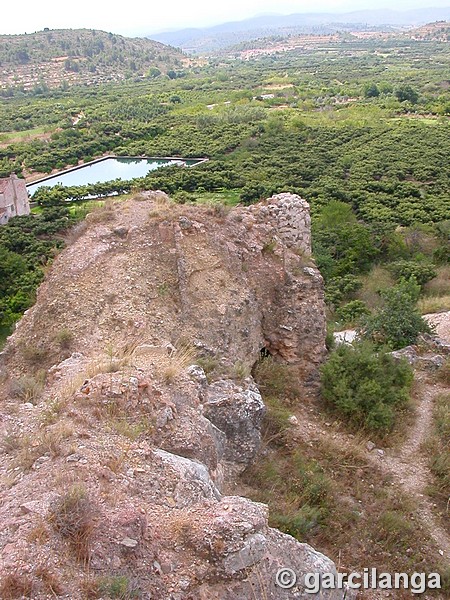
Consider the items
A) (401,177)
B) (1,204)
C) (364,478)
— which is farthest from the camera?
(401,177)

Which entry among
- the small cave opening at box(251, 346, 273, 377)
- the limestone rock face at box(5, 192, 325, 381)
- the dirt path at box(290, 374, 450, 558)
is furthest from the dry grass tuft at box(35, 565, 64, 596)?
the small cave opening at box(251, 346, 273, 377)

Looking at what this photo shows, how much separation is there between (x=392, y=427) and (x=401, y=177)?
1423 inches

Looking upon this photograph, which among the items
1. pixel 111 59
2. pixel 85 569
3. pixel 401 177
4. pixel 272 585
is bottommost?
pixel 401 177

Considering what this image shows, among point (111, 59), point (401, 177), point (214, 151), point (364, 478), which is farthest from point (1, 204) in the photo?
point (111, 59)

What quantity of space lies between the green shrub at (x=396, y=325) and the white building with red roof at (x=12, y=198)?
27867mm

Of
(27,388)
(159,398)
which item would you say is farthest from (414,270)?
(27,388)

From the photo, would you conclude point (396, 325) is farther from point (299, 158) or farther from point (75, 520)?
→ point (299, 158)

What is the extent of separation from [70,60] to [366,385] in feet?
497

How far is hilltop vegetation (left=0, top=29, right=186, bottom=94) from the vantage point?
12925cm

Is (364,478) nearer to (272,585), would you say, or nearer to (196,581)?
(272,585)

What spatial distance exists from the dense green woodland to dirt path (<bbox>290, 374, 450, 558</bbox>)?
7734mm

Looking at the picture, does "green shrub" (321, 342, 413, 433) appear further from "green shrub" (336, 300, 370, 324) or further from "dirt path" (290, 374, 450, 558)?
"green shrub" (336, 300, 370, 324)

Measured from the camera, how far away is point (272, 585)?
16.9ft

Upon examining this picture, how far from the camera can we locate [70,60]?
5566 inches
